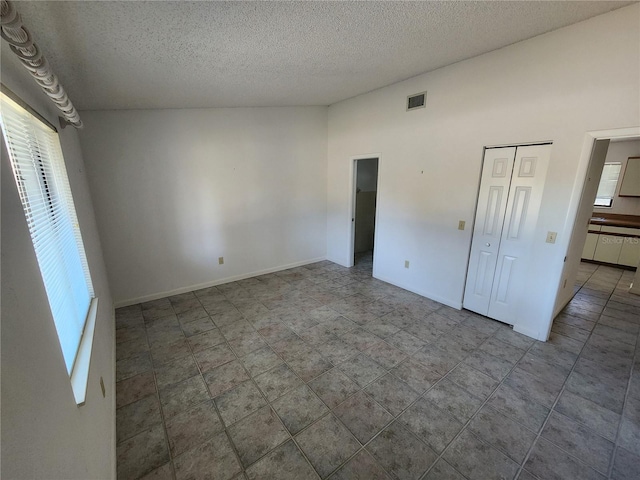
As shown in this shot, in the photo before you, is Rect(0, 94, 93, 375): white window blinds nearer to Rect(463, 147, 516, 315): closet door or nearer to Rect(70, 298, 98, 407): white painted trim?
Rect(70, 298, 98, 407): white painted trim

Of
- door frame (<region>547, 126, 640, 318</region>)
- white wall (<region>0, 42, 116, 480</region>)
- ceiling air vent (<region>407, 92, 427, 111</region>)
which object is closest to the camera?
white wall (<region>0, 42, 116, 480</region>)

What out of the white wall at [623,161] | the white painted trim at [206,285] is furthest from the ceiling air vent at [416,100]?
the white wall at [623,161]

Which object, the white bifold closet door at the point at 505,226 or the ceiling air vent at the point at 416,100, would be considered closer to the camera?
the white bifold closet door at the point at 505,226

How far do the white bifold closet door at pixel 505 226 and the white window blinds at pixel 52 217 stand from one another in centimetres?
359

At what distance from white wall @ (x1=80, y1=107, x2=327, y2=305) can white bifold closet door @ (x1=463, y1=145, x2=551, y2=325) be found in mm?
2777

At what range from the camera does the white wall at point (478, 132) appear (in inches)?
82.7

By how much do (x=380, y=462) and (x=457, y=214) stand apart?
8.64ft

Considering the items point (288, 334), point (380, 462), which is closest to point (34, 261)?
point (380, 462)

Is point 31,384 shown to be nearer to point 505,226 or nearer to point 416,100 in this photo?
point 505,226

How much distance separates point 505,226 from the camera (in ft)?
9.33

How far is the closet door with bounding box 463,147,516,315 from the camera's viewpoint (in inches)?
109

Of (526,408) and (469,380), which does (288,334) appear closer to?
(469,380)

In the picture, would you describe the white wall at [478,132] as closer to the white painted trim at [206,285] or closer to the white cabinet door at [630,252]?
the white painted trim at [206,285]

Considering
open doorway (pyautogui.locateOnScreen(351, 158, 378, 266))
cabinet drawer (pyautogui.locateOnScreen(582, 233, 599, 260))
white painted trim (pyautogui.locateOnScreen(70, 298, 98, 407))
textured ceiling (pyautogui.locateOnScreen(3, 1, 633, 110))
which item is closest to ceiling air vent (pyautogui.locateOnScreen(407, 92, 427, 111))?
textured ceiling (pyautogui.locateOnScreen(3, 1, 633, 110))
